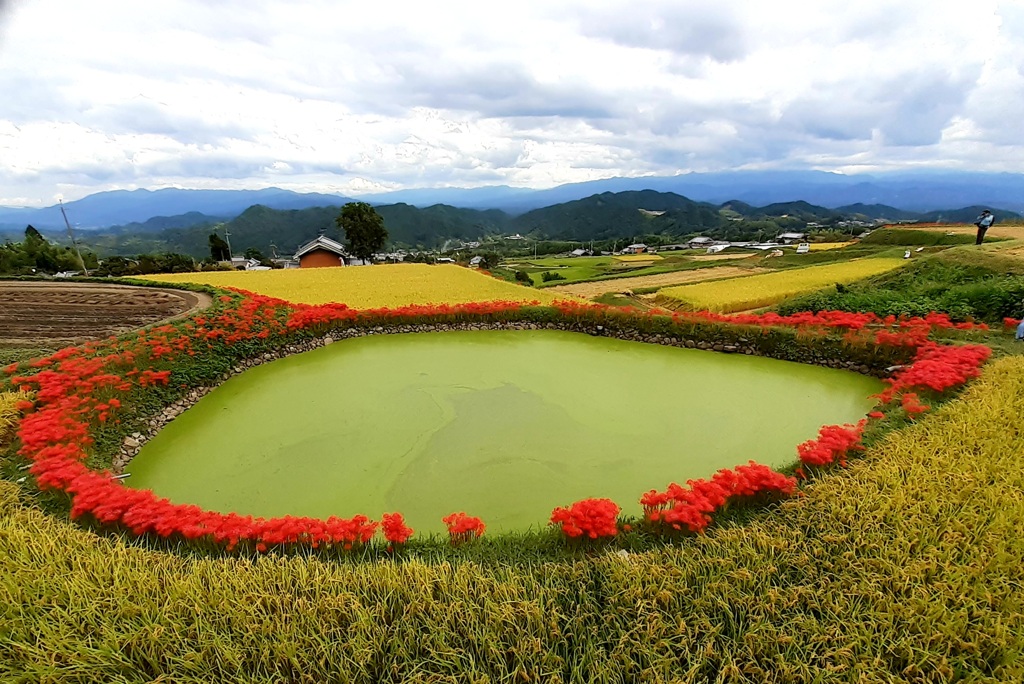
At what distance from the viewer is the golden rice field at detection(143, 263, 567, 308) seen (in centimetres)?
1291

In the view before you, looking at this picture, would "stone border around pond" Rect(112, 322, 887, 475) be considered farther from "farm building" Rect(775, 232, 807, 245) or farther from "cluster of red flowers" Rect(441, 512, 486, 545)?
"farm building" Rect(775, 232, 807, 245)

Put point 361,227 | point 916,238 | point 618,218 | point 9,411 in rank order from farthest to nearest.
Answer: point 618,218
point 361,227
point 916,238
point 9,411

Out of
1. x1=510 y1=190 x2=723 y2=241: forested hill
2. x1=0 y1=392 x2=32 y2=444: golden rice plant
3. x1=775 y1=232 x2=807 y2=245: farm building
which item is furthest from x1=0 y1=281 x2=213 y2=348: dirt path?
x1=510 y1=190 x2=723 y2=241: forested hill

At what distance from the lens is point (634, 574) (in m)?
2.85

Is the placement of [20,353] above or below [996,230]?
below

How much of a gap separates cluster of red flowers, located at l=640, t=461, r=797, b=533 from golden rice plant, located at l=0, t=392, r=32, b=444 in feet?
21.2

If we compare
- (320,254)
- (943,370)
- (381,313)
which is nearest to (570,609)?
(943,370)

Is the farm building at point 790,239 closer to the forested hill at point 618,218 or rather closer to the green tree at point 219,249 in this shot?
the forested hill at point 618,218

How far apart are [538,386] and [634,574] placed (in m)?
4.45

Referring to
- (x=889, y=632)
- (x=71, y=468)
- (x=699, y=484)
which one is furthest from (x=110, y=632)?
(x=889, y=632)

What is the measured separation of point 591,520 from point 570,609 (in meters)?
0.63

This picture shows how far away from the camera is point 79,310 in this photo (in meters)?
9.78

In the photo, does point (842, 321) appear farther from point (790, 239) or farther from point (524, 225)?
point (524, 225)

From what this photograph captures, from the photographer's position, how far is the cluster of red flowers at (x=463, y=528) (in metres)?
3.26
